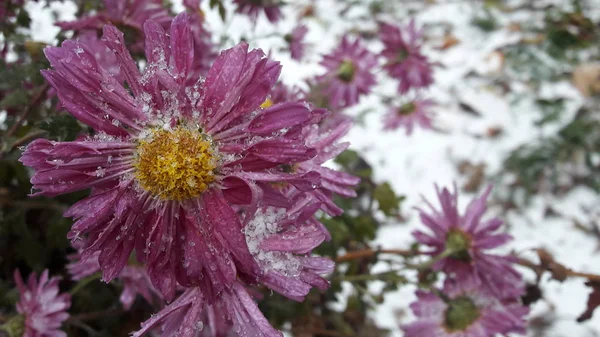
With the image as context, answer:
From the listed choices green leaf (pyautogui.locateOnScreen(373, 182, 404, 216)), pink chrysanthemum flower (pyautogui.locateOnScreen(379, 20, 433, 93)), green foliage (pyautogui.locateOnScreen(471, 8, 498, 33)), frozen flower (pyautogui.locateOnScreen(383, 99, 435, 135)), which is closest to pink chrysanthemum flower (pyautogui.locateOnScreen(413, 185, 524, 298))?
green leaf (pyautogui.locateOnScreen(373, 182, 404, 216))

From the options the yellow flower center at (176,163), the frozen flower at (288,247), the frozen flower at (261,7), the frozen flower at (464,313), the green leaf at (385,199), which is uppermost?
the frozen flower at (261,7)

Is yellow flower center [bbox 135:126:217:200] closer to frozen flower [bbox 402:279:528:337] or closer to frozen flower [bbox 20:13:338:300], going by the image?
frozen flower [bbox 20:13:338:300]

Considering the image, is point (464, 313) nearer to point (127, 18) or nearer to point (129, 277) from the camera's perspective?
point (129, 277)

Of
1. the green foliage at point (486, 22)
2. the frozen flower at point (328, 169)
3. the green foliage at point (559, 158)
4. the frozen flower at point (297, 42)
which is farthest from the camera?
the green foliage at point (486, 22)

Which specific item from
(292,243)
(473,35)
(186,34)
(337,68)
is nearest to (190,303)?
(292,243)

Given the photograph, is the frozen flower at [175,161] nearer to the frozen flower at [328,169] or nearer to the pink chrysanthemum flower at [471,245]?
the frozen flower at [328,169]

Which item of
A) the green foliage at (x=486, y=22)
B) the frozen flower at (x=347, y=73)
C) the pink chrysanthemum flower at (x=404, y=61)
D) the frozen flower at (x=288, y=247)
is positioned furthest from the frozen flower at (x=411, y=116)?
the frozen flower at (x=288, y=247)
